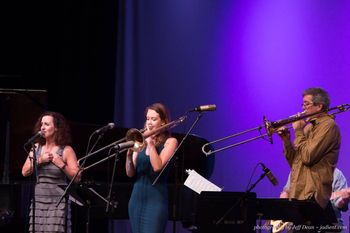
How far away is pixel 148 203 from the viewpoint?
5.57m

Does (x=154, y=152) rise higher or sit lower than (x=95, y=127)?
lower

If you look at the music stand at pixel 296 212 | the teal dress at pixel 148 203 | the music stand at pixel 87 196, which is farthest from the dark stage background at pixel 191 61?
the music stand at pixel 296 212

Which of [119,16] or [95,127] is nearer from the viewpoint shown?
[95,127]

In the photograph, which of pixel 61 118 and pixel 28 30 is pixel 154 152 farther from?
pixel 28 30

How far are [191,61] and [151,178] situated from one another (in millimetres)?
3778

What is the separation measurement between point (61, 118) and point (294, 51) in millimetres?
3070

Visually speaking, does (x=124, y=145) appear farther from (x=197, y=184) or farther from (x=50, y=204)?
(x=197, y=184)

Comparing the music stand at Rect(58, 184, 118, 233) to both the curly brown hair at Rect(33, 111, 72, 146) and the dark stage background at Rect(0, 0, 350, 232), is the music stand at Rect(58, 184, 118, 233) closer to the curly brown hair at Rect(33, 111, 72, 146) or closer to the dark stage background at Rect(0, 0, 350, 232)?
the curly brown hair at Rect(33, 111, 72, 146)

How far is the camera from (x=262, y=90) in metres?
8.28

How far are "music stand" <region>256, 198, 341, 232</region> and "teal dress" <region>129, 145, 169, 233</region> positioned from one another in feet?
2.82

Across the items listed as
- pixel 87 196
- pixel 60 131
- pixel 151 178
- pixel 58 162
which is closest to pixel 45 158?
pixel 58 162

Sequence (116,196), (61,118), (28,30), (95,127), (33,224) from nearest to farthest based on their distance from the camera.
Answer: (33,224), (61,118), (116,196), (95,127), (28,30)

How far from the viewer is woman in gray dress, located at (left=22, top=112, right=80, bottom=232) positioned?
610 centimetres

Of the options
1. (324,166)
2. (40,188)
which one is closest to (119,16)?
(40,188)
